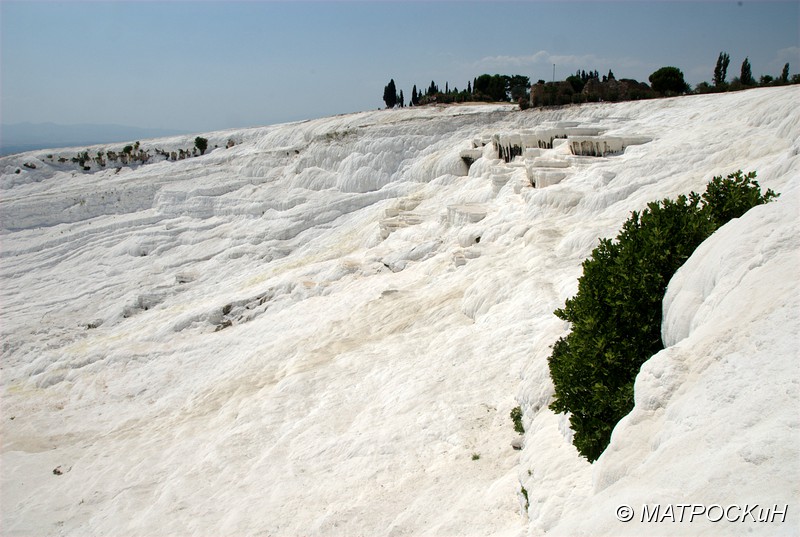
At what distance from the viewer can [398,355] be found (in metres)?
15.4

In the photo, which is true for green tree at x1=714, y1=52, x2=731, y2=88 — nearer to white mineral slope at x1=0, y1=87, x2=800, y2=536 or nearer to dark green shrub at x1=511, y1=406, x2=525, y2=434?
white mineral slope at x1=0, y1=87, x2=800, y2=536

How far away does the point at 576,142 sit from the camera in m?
25.8

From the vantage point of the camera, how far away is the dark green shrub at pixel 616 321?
7234mm

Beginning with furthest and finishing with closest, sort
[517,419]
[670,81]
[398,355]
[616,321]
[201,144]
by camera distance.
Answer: [201,144] < [670,81] < [398,355] < [517,419] < [616,321]

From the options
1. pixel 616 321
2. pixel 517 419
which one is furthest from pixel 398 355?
pixel 616 321

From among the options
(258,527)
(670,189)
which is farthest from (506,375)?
(670,189)

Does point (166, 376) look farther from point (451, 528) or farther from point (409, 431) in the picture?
point (451, 528)

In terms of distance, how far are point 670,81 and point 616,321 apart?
44.4m

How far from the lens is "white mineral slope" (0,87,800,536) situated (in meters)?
5.53

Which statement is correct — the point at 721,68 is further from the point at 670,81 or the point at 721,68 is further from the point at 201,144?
the point at 201,144

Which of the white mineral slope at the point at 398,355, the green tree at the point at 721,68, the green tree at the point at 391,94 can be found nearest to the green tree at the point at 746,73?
the green tree at the point at 721,68

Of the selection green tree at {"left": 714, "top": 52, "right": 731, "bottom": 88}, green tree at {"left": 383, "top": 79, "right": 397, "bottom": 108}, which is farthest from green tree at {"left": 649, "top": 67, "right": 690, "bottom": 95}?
green tree at {"left": 383, "top": 79, "right": 397, "bottom": 108}

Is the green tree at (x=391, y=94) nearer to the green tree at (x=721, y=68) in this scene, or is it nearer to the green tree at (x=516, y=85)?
the green tree at (x=516, y=85)

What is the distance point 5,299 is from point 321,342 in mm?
21734
